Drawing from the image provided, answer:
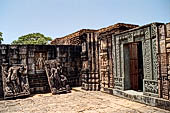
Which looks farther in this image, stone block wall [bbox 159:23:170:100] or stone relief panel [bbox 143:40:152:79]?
stone relief panel [bbox 143:40:152:79]

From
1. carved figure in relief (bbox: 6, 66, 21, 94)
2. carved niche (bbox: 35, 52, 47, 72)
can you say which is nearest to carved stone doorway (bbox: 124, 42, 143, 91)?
carved niche (bbox: 35, 52, 47, 72)

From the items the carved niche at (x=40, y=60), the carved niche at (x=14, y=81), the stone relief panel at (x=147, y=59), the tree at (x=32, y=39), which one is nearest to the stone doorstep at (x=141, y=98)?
the stone relief panel at (x=147, y=59)

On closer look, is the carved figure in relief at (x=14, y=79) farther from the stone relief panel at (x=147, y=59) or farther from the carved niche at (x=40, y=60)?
the stone relief panel at (x=147, y=59)

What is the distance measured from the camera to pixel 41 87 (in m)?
8.99

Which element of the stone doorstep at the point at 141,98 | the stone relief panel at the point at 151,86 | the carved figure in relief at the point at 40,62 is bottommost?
the stone doorstep at the point at 141,98

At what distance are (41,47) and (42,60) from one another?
30.4 inches

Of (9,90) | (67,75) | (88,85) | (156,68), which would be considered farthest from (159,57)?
(9,90)

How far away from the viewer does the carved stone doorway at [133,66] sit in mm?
7113

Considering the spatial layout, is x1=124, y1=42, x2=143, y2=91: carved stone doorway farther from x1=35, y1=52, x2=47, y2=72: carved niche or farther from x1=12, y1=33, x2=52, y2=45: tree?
x1=12, y1=33, x2=52, y2=45: tree

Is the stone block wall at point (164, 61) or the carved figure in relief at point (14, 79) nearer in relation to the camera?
the stone block wall at point (164, 61)

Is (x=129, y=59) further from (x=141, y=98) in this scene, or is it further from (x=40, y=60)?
(x=40, y=60)

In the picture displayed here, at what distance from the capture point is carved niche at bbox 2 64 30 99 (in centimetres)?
749

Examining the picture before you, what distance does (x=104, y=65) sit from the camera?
26.8 ft

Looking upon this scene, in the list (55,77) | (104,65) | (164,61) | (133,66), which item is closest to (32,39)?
(55,77)
